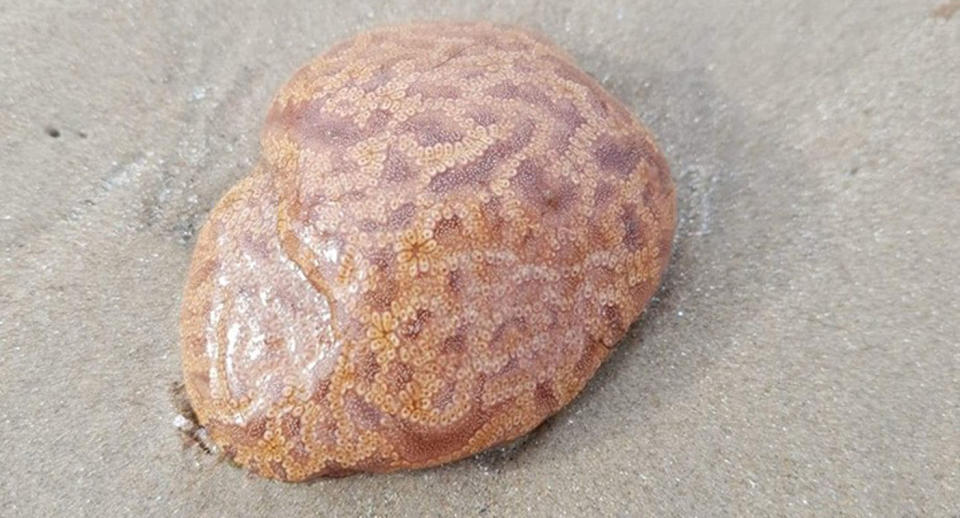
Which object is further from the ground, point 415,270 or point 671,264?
point 415,270

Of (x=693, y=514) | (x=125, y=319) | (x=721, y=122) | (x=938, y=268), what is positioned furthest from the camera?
(x=721, y=122)

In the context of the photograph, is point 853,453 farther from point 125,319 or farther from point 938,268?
point 125,319

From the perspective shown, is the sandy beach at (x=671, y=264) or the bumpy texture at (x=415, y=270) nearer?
the bumpy texture at (x=415, y=270)

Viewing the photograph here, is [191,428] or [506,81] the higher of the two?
[506,81]

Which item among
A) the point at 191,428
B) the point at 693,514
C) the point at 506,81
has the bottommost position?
the point at 693,514

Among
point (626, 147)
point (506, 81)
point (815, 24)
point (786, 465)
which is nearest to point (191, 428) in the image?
point (506, 81)
